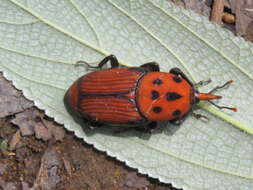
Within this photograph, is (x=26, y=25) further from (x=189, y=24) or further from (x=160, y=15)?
(x=189, y=24)

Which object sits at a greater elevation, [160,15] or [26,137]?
[160,15]

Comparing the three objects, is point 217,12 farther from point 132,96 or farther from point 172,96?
point 132,96

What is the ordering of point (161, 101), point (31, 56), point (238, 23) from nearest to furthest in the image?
point (161, 101), point (31, 56), point (238, 23)

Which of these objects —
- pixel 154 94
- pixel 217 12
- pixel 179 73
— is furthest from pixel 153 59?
Answer: pixel 217 12

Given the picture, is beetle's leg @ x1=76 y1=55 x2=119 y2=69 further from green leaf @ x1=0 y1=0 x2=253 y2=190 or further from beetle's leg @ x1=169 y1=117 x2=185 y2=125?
beetle's leg @ x1=169 y1=117 x2=185 y2=125

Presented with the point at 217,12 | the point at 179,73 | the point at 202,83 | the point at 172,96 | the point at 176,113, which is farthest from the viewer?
the point at 217,12

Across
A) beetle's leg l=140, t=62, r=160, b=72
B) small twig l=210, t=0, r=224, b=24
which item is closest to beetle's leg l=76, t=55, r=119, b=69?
beetle's leg l=140, t=62, r=160, b=72

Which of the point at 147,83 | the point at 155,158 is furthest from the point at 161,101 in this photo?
the point at 155,158
